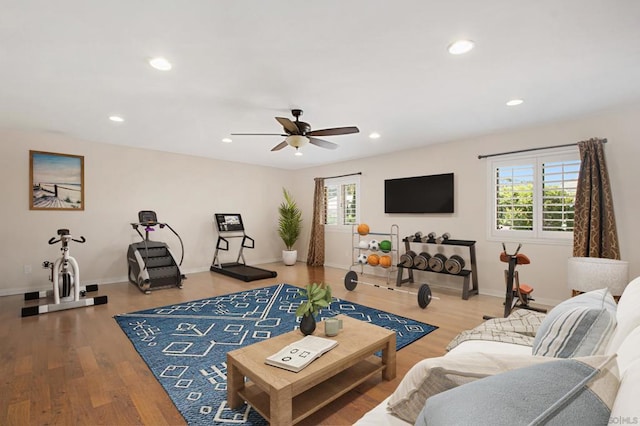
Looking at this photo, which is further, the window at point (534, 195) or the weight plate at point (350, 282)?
the weight plate at point (350, 282)

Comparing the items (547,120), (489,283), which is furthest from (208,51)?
(489,283)

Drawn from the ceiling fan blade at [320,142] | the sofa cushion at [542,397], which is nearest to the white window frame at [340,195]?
the ceiling fan blade at [320,142]

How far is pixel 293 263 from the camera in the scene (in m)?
7.55

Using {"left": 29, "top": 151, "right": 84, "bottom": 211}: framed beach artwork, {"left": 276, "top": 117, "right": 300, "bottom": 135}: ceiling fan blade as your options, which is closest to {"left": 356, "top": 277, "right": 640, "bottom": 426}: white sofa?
{"left": 276, "top": 117, "right": 300, "bottom": 135}: ceiling fan blade

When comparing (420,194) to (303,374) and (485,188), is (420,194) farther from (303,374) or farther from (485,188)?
(303,374)

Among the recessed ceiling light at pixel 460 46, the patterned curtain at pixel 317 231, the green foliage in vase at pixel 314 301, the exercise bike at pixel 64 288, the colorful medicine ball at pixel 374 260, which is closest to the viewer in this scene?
the green foliage in vase at pixel 314 301

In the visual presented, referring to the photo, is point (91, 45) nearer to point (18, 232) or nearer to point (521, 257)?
point (18, 232)

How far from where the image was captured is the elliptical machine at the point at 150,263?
4.90m

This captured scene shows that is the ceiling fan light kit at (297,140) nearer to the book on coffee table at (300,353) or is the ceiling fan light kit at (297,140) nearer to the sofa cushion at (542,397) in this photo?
the book on coffee table at (300,353)

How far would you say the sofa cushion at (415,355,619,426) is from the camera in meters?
0.59

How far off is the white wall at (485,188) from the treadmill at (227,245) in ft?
7.32

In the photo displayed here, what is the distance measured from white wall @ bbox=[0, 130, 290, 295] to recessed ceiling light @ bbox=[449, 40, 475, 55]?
5.61 meters

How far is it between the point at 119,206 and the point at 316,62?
16.2 ft

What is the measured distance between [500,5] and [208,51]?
2067 millimetres
